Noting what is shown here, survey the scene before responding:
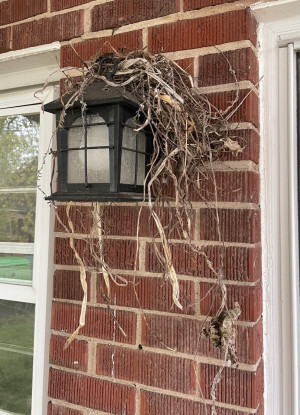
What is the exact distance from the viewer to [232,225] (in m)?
0.98

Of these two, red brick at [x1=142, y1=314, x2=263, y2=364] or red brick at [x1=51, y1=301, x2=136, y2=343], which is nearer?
red brick at [x1=142, y1=314, x2=263, y2=364]

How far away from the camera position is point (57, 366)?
1.17m

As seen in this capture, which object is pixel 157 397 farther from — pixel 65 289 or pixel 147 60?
pixel 147 60

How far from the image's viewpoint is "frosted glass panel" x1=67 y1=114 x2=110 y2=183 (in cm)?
84

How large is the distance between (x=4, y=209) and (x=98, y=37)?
0.78 metres

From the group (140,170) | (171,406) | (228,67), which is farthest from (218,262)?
(228,67)

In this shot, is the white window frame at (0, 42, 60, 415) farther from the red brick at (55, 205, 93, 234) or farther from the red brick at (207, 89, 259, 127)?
the red brick at (207, 89, 259, 127)

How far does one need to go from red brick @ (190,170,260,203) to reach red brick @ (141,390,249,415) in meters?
0.56

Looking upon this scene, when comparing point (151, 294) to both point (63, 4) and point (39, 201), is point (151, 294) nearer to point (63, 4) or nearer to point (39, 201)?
point (39, 201)

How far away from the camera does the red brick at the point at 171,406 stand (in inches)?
38.7

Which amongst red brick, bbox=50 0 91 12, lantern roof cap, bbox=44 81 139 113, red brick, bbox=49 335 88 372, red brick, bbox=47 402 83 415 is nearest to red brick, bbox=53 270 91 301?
red brick, bbox=49 335 88 372

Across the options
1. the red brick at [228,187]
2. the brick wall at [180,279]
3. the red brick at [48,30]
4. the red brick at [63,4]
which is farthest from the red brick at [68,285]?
the red brick at [63,4]

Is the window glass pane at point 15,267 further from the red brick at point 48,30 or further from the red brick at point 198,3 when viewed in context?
the red brick at point 198,3

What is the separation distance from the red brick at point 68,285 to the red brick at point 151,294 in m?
0.08
